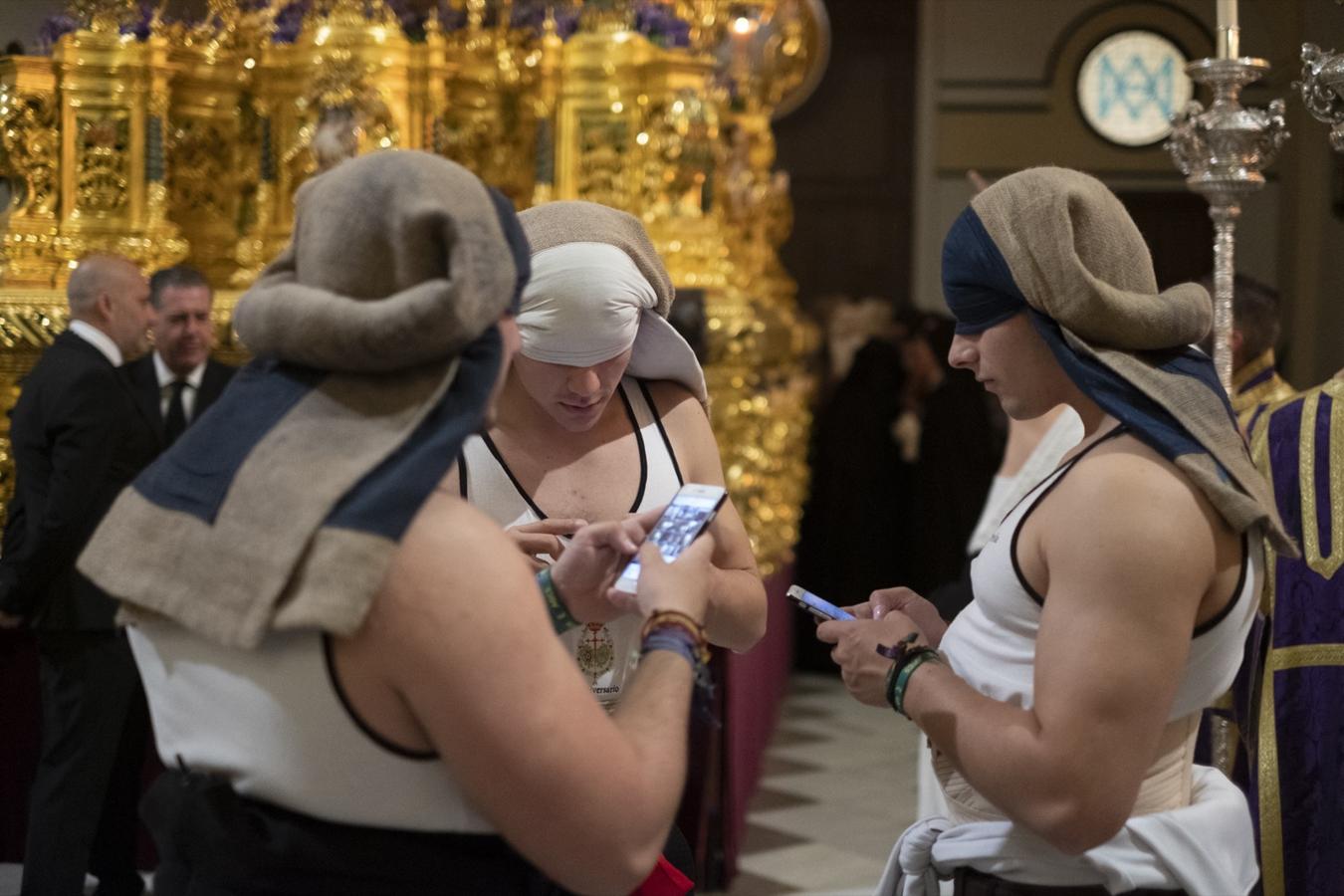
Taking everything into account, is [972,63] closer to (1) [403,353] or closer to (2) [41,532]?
(2) [41,532]

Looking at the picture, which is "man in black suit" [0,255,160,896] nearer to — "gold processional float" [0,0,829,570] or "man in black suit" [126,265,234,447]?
"man in black suit" [126,265,234,447]

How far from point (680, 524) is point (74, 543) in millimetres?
Result: 2785

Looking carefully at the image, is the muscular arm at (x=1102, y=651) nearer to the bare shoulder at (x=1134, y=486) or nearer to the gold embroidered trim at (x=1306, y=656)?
the bare shoulder at (x=1134, y=486)

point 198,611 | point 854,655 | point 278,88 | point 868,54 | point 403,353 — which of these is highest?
point 868,54

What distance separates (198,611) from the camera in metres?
1.41

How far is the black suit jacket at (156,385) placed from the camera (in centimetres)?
429

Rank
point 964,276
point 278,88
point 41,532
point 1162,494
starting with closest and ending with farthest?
1. point 1162,494
2. point 964,276
3. point 41,532
4. point 278,88

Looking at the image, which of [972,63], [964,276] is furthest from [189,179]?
[972,63]

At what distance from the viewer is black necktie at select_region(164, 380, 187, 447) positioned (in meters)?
4.32

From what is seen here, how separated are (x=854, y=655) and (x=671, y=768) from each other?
0.47 meters

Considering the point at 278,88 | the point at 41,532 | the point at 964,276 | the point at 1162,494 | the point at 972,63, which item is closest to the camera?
the point at 1162,494

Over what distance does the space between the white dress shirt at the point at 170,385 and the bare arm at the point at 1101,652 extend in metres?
3.14

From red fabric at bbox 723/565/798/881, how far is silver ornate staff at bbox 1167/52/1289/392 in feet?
3.54

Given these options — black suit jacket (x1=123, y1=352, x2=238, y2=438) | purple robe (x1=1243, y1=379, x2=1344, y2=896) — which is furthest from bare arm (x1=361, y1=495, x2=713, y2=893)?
black suit jacket (x1=123, y1=352, x2=238, y2=438)
